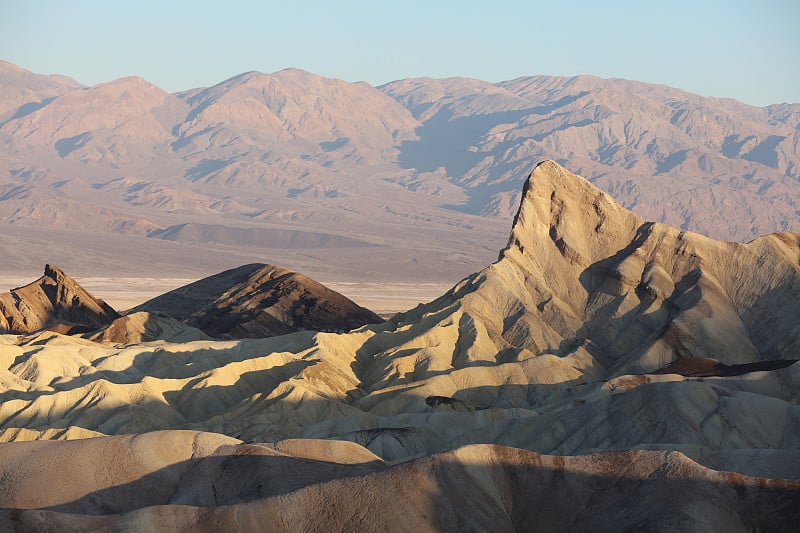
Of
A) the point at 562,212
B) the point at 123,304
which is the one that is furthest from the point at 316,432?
the point at 123,304

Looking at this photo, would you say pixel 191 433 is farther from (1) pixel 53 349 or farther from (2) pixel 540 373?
(1) pixel 53 349

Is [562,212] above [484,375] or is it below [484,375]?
above

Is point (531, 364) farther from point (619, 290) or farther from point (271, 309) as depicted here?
point (271, 309)

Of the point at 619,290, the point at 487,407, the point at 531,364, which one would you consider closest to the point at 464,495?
the point at 487,407

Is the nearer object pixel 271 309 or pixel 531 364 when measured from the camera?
pixel 531 364

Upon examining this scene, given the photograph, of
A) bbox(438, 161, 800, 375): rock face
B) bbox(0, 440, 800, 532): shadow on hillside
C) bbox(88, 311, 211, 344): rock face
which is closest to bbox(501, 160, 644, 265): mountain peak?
bbox(438, 161, 800, 375): rock face
